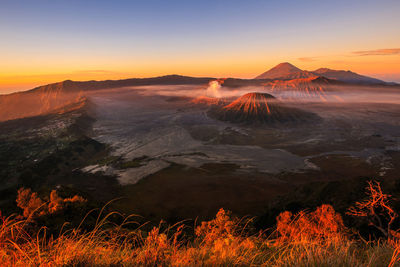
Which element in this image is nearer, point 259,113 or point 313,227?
point 313,227

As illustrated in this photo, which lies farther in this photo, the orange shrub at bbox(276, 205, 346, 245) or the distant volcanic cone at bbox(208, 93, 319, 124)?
the distant volcanic cone at bbox(208, 93, 319, 124)

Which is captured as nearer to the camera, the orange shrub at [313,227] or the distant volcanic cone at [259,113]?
the orange shrub at [313,227]

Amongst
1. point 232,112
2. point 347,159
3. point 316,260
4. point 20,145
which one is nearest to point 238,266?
point 316,260

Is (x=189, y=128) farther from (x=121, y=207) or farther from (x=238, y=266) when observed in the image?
(x=238, y=266)

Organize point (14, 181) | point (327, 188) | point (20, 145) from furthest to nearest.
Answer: point (20, 145) → point (14, 181) → point (327, 188)

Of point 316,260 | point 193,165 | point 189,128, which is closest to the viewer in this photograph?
point 316,260

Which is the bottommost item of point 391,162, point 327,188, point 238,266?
point 391,162

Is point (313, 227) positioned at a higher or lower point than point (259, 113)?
higher

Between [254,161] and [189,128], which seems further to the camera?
[189,128]
